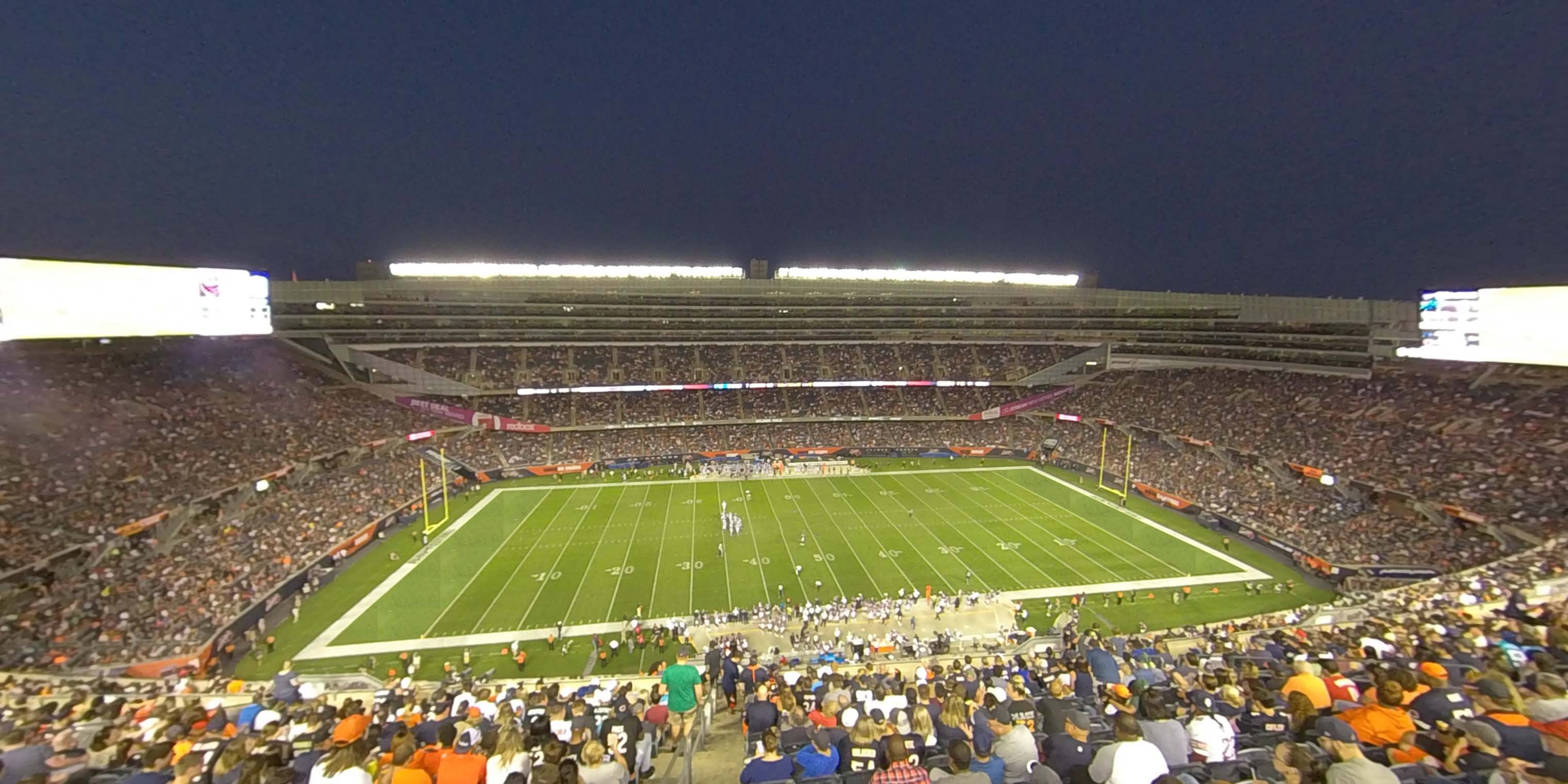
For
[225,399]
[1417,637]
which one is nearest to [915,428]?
[1417,637]

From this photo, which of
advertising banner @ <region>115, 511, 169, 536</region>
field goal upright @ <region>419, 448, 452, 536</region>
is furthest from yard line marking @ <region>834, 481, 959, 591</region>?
advertising banner @ <region>115, 511, 169, 536</region>

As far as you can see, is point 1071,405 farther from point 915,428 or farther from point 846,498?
point 846,498

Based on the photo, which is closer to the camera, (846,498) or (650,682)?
(650,682)

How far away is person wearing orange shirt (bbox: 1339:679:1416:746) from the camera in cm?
502

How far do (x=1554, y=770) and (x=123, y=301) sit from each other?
3480 cm

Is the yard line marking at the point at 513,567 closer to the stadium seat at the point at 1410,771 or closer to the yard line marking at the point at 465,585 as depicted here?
the yard line marking at the point at 465,585

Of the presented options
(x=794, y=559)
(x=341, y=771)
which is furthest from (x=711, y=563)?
(x=341, y=771)

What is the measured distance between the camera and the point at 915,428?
5144cm

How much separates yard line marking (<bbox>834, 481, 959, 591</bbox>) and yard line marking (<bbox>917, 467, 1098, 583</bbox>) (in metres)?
3.27

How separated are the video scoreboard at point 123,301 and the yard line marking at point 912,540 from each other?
96.1 ft

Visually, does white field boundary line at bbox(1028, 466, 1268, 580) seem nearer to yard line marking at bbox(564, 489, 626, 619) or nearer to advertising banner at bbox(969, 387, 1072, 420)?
advertising banner at bbox(969, 387, 1072, 420)

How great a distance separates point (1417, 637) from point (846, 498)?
26.4 meters

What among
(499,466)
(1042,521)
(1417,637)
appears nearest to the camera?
(1417,637)

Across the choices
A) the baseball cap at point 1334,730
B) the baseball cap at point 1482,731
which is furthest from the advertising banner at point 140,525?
the baseball cap at point 1482,731
